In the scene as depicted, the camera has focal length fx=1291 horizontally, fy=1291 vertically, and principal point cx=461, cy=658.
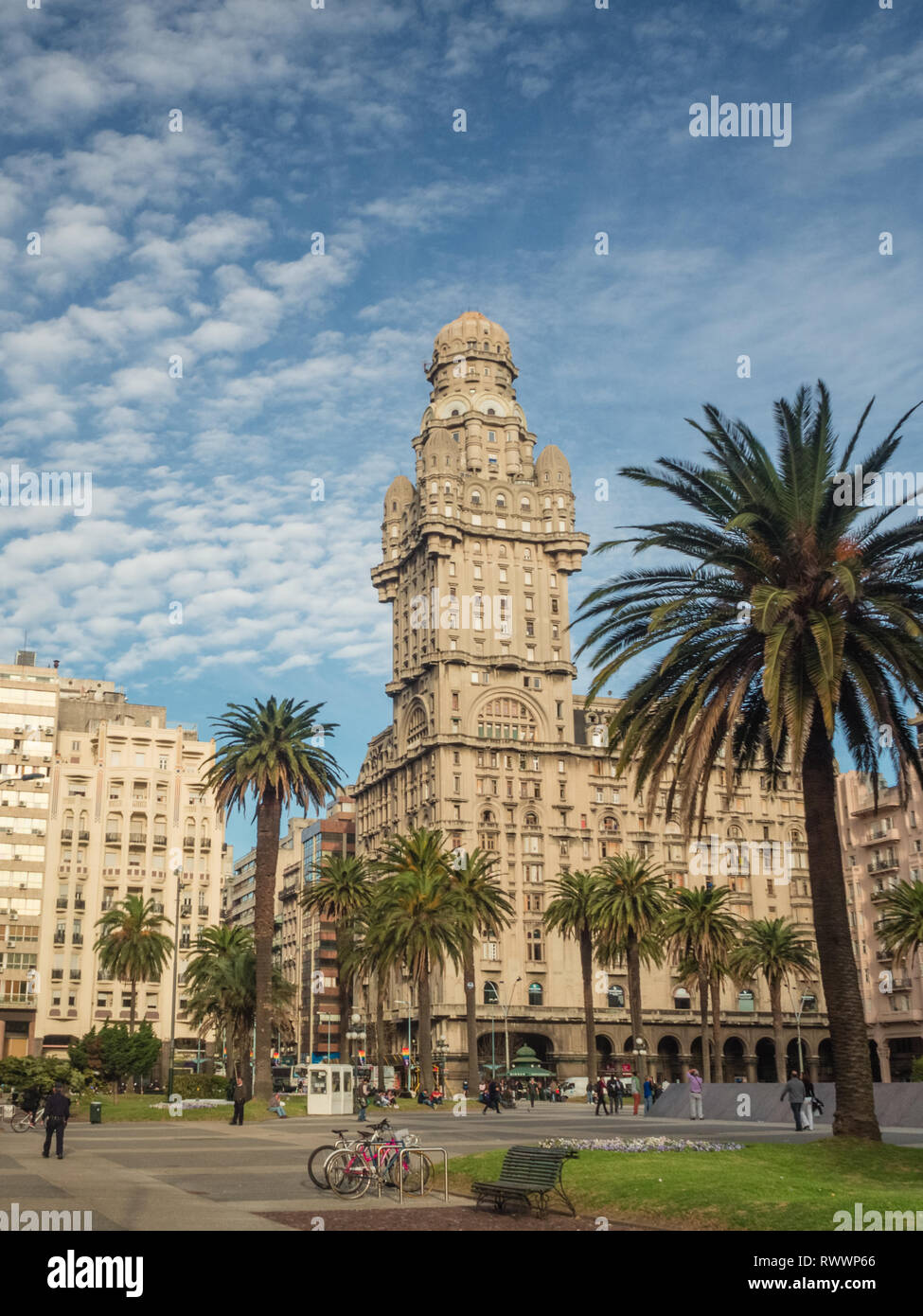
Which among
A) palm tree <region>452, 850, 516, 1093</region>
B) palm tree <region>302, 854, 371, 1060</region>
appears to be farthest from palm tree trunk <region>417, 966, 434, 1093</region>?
palm tree <region>302, 854, 371, 1060</region>

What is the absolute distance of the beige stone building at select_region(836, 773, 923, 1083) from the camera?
9925 cm

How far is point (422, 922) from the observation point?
6644cm

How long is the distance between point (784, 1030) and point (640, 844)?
2101 cm

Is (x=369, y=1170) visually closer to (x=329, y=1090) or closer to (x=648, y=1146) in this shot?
(x=648, y=1146)

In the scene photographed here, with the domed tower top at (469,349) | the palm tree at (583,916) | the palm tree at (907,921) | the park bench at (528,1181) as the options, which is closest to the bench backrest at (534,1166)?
the park bench at (528,1181)

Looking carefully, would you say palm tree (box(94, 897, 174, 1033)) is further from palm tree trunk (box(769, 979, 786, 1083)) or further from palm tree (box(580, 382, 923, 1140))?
palm tree (box(580, 382, 923, 1140))

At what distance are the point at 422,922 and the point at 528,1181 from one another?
4863cm

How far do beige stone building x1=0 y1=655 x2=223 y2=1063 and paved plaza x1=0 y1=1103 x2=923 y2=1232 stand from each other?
192ft

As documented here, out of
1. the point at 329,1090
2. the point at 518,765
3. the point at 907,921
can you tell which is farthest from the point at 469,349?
the point at 329,1090

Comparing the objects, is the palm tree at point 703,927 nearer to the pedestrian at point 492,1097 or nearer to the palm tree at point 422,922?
the palm tree at point 422,922

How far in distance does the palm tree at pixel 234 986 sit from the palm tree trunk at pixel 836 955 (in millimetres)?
50015

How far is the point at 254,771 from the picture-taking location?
57.8 m

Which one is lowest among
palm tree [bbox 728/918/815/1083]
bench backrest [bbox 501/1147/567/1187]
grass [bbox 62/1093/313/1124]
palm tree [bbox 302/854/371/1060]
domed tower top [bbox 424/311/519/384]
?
grass [bbox 62/1093/313/1124]

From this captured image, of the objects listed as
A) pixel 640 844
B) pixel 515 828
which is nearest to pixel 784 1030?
pixel 640 844
